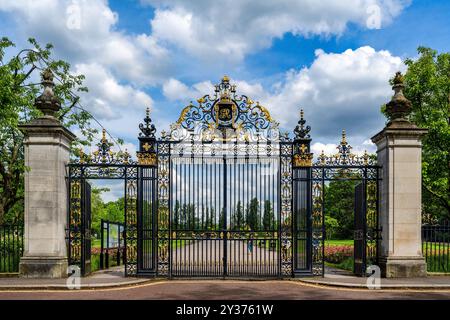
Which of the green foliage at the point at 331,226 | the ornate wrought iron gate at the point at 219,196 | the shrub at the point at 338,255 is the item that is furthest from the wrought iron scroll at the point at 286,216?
the green foliage at the point at 331,226

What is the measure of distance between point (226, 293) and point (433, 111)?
41.5ft

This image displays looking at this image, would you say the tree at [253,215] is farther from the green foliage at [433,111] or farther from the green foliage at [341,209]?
the green foliage at [341,209]

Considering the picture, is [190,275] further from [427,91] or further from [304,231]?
[427,91]

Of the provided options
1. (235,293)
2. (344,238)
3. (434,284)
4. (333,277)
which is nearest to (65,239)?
(235,293)

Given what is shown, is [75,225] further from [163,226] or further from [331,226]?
[331,226]

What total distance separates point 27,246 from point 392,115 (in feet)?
37.9

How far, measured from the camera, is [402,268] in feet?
41.4

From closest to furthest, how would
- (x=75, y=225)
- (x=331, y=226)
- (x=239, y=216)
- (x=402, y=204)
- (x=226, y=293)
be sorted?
1. (x=226, y=293)
2. (x=402, y=204)
3. (x=239, y=216)
4. (x=75, y=225)
5. (x=331, y=226)

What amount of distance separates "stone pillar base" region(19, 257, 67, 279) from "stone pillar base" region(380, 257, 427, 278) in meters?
9.50

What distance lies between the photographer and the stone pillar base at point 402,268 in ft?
41.4

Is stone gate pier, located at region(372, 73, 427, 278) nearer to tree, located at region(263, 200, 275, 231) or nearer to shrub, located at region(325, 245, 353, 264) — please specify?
tree, located at region(263, 200, 275, 231)

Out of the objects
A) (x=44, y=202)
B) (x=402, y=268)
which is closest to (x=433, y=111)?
(x=402, y=268)

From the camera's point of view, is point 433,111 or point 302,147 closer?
point 302,147

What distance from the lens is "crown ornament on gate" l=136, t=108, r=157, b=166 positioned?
1335 cm
